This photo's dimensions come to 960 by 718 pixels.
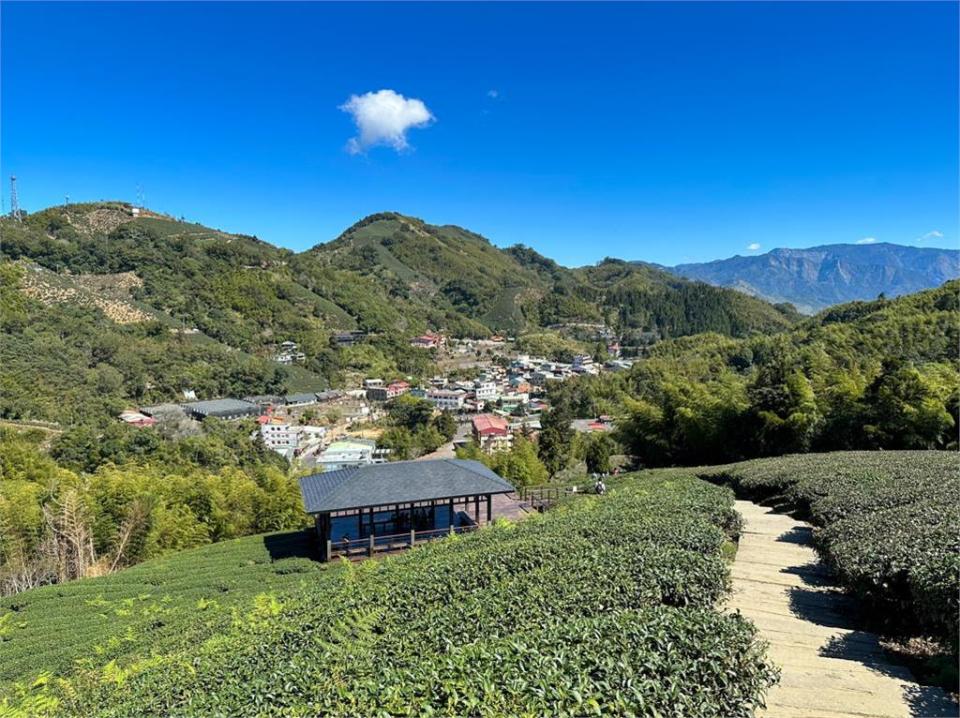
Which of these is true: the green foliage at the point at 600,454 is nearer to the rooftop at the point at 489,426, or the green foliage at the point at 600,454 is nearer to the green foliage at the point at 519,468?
the green foliage at the point at 519,468

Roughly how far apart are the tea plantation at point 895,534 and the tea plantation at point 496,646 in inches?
54.9

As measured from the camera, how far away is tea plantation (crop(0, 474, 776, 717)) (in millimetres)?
2857

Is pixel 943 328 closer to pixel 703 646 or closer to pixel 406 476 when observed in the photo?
pixel 406 476

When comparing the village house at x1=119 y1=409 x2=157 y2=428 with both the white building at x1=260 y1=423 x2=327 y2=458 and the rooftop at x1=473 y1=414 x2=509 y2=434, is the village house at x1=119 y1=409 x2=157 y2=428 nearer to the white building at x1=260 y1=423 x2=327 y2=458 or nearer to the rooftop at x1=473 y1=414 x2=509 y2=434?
the white building at x1=260 y1=423 x2=327 y2=458

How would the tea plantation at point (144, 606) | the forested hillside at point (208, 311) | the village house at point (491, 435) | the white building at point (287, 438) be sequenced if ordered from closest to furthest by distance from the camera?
the tea plantation at point (144, 606) → the village house at point (491, 435) → the white building at point (287, 438) → the forested hillside at point (208, 311)

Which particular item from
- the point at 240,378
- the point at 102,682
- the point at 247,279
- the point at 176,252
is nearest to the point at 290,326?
the point at 247,279

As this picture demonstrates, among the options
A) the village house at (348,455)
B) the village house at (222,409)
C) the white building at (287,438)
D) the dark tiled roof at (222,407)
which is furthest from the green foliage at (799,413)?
the dark tiled roof at (222,407)

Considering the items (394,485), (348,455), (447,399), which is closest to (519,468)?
(394,485)

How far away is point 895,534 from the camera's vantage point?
17.4 ft

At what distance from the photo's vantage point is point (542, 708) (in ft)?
8.70

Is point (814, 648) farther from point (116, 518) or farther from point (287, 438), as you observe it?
point (287, 438)

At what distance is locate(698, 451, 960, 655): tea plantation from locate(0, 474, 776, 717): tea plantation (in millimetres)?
1394

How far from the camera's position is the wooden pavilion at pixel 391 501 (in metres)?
11.5

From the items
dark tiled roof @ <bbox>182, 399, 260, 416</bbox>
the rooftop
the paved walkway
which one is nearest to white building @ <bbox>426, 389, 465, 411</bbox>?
the rooftop
